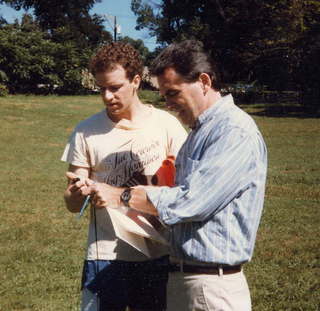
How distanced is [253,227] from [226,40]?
122ft

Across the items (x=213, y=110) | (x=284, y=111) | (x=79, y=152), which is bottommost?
(x=284, y=111)

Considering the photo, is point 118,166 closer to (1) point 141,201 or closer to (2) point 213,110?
(1) point 141,201

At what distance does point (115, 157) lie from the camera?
2875 millimetres

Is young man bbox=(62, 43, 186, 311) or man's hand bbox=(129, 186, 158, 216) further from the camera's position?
young man bbox=(62, 43, 186, 311)

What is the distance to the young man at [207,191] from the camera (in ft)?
6.68

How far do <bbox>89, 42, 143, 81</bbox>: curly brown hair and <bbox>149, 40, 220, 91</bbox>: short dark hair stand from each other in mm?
636

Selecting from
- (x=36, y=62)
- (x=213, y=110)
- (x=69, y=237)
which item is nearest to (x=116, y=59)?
(x=213, y=110)

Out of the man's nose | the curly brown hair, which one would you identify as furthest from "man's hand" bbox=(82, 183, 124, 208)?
the curly brown hair

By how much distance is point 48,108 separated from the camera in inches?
995

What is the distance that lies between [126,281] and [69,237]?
421 cm

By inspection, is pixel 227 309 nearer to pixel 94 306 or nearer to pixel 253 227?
pixel 253 227

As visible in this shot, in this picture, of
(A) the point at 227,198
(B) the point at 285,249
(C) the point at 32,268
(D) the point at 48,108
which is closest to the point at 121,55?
(A) the point at 227,198

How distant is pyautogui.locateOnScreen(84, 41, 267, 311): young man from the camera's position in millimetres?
2035

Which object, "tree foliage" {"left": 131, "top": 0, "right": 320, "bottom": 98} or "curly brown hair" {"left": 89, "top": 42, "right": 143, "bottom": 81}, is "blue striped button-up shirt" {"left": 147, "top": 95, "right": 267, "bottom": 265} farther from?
"tree foliage" {"left": 131, "top": 0, "right": 320, "bottom": 98}
